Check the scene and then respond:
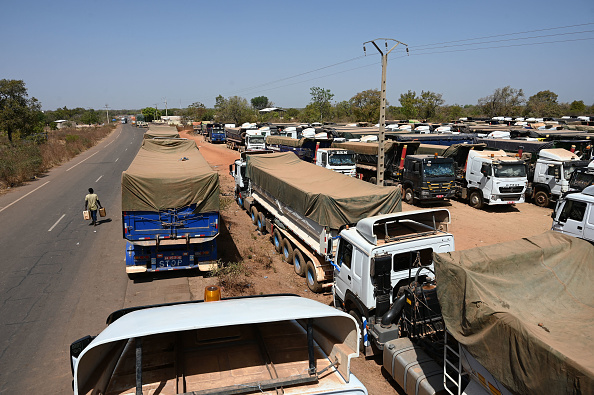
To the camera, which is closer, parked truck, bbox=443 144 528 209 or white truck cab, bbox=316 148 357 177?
parked truck, bbox=443 144 528 209

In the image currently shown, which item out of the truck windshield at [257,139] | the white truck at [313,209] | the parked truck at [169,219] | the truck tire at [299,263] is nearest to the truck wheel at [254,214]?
the white truck at [313,209]

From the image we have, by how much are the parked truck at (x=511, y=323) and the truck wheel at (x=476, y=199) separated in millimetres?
14742

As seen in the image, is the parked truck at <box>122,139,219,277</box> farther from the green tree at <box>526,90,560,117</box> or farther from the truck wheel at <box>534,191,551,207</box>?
the green tree at <box>526,90,560,117</box>

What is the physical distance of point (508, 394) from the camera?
159 inches

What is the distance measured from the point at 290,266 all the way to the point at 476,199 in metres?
12.5

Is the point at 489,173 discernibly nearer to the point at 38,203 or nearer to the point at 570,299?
the point at 570,299

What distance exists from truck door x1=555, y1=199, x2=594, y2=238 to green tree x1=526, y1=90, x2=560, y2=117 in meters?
69.7

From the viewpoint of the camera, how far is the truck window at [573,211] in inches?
418

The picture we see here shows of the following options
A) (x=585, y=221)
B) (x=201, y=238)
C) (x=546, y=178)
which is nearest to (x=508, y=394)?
(x=201, y=238)

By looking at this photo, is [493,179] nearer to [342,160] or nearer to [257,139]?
[342,160]

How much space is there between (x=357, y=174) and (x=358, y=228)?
1705cm

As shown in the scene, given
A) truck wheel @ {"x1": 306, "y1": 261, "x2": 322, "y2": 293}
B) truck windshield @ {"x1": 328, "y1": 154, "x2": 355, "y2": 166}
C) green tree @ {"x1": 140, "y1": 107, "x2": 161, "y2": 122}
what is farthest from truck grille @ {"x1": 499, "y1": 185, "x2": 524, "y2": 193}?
green tree @ {"x1": 140, "y1": 107, "x2": 161, "y2": 122}

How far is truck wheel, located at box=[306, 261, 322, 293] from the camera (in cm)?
946

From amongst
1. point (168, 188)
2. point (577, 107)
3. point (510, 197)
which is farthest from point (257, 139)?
point (577, 107)
